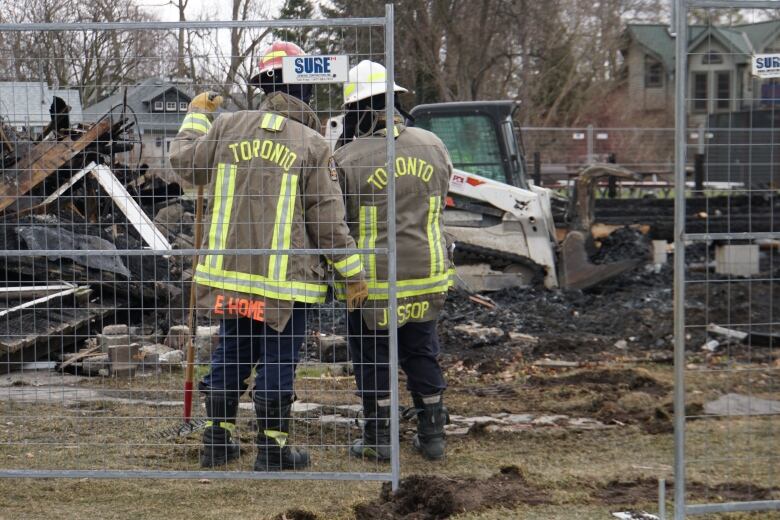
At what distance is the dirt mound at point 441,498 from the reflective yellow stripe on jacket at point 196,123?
2.04 metres

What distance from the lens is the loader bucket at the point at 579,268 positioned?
45.6 feet

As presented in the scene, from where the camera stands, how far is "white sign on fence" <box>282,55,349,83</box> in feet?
16.1

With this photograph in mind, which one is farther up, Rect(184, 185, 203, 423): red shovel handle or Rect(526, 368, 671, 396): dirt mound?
Rect(184, 185, 203, 423): red shovel handle

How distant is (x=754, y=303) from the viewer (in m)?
13.1

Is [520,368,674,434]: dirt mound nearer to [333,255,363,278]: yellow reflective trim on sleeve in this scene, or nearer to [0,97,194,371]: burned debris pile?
[333,255,363,278]: yellow reflective trim on sleeve

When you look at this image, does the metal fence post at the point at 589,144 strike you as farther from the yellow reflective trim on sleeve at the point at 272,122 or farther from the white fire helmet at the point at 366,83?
the yellow reflective trim on sleeve at the point at 272,122

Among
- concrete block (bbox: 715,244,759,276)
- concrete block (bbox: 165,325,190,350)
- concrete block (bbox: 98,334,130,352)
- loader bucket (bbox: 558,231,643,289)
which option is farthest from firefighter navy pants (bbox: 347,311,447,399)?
concrete block (bbox: 715,244,759,276)

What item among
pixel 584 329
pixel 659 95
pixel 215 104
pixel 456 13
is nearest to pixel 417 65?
pixel 456 13

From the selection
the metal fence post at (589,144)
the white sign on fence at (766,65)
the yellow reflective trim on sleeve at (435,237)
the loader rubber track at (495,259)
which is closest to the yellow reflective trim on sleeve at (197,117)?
the yellow reflective trim on sleeve at (435,237)

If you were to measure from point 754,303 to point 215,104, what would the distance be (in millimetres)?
9543

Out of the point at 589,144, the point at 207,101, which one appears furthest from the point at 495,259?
the point at 589,144

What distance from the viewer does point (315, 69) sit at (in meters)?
4.93

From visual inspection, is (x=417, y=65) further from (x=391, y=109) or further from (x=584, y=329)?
(x=391, y=109)

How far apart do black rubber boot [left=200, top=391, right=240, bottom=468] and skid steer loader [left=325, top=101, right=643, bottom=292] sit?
26.3 ft
